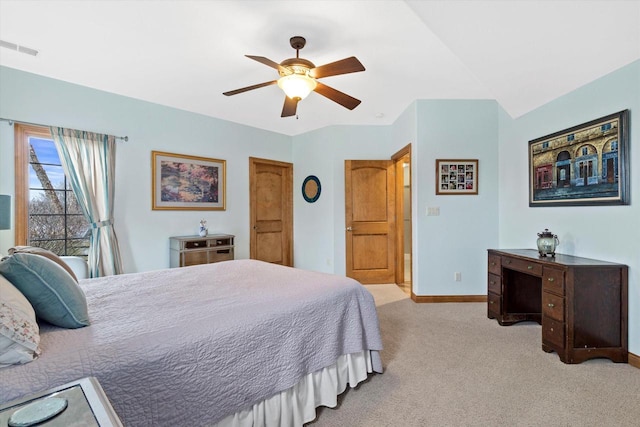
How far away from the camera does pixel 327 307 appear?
1.77 meters

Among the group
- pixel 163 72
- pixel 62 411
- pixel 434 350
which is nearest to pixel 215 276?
pixel 62 411

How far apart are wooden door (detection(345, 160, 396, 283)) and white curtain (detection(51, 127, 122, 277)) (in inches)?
123

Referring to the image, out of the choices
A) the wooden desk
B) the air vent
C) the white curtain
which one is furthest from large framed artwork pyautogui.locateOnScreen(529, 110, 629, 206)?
the air vent

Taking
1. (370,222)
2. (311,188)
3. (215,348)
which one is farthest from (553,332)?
(311,188)

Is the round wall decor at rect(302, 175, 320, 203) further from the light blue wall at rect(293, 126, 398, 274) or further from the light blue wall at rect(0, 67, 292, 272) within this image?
the light blue wall at rect(0, 67, 292, 272)

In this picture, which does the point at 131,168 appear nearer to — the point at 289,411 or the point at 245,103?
the point at 245,103

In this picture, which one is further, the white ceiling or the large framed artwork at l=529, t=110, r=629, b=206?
the large framed artwork at l=529, t=110, r=629, b=206

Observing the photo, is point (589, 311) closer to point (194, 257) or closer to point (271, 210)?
point (194, 257)

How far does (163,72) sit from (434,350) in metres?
3.66

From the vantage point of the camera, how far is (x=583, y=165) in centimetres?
264

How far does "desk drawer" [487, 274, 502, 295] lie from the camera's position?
123 inches

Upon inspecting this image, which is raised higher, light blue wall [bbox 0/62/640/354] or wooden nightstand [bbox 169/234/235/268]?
light blue wall [bbox 0/62/640/354]

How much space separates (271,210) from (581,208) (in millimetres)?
4100

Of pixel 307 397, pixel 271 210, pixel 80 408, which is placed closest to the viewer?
pixel 80 408
